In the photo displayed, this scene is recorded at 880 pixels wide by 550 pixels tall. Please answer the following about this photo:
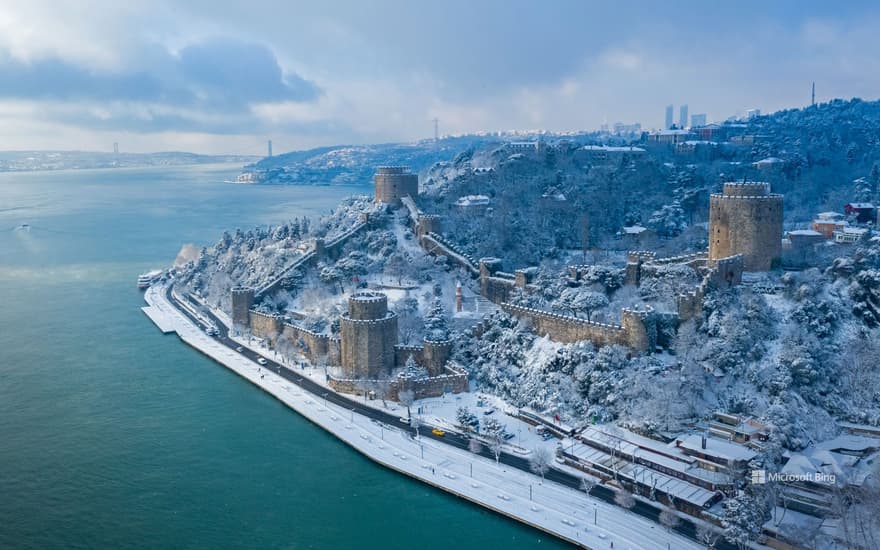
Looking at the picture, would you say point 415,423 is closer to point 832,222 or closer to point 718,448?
point 718,448

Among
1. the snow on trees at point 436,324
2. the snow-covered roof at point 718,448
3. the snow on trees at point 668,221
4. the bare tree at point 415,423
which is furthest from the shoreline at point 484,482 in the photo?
the snow on trees at point 668,221

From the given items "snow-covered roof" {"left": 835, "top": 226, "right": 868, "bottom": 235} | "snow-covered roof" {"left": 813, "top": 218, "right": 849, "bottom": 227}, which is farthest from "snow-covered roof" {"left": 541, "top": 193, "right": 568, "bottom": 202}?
"snow-covered roof" {"left": 835, "top": 226, "right": 868, "bottom": 235}

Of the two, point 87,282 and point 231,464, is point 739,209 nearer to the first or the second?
point 231,464

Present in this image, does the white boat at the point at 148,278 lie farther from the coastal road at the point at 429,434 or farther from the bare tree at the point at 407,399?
the bare tree at the point at 407,399

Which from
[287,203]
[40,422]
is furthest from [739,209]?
[287,203]

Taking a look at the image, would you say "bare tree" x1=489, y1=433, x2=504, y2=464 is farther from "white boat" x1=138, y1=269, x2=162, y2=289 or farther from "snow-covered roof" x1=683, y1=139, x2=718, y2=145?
"snow-covered roof" x1=683, y1=139, x2=718, y2=145

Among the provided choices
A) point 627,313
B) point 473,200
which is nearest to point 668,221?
point 473,200
